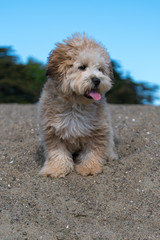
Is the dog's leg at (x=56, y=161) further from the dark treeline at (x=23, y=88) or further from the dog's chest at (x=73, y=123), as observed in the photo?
the dark treeline at (x=23, y=88)

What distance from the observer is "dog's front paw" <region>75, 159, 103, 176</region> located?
15.8ft

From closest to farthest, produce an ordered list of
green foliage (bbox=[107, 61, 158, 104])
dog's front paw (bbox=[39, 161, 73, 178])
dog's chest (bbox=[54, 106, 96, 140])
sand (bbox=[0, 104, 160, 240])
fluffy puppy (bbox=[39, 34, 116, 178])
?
sand (bbox=[0, 104, 160, 240]) → fluffy puppy (bbox=[39, 34, 116, 178]) → dog's chest (bbox=[54, 106, 96, 140]) → dog's front paw (bbox=[39, 161, 73, 178]) → green foliage (bbox=[107, 61, 158, 104])

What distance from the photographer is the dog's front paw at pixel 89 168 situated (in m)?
4.82

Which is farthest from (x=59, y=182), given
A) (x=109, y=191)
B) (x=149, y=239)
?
(x=149, y=239)

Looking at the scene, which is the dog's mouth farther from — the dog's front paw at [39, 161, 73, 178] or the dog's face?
the dog's front paw at [39, 161, 73, 178]

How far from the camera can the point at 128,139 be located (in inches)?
245

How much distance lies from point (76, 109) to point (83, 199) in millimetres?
1215

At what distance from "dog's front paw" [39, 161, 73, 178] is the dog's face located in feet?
3.38

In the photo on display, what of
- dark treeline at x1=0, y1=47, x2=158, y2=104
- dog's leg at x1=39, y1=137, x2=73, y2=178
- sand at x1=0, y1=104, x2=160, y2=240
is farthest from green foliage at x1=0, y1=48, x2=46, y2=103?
dog's leg at x1=39, y1=137, x2=73, y2=178

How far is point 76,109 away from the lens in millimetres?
4629

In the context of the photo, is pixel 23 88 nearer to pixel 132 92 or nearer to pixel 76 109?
pixel 132 92

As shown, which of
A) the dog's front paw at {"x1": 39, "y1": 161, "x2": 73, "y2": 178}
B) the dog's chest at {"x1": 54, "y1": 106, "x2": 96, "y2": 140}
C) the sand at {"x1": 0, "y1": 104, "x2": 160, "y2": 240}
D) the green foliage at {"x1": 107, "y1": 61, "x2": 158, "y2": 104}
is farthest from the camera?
the green foliage at {"x1": 107, "y1": 61, "x2": 158, "y2": 104}

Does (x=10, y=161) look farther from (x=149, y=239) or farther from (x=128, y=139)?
(x=149, y=239)

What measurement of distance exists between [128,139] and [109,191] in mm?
1914
